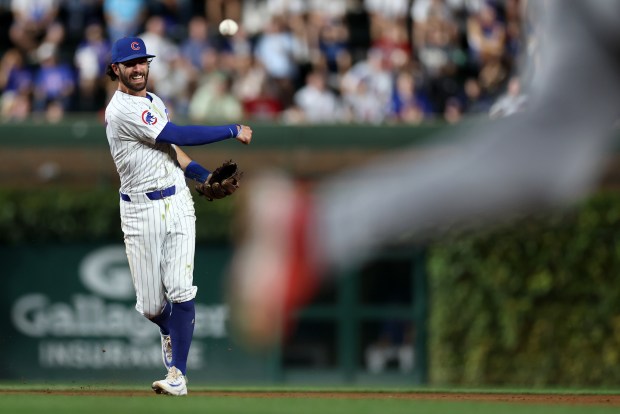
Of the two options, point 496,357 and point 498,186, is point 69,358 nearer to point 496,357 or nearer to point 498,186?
point 496,357

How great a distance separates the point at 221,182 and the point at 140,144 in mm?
507

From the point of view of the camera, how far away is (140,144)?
7832 millimetres

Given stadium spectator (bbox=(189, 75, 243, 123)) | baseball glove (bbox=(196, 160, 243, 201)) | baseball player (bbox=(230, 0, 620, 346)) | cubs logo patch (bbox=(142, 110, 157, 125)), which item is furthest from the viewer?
stadium spectator (bbox=(189, 75, 243, 123))

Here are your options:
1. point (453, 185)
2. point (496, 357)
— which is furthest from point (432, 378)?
point (453, 185)

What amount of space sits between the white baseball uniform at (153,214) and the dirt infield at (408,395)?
758 mm

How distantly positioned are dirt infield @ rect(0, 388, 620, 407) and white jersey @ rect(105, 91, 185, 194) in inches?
52.3

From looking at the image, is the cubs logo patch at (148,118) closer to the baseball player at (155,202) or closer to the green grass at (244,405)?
the baseball player at (155,202)

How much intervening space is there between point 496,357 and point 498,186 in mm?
8322

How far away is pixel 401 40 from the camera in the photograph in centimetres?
1384

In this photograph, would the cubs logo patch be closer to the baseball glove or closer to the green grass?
the baseball glove

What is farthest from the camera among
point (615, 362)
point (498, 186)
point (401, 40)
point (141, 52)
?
point (401, 40)

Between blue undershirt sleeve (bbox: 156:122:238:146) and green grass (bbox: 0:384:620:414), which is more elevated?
blue undershirt sleeve (bbox: 156:122:238:146)

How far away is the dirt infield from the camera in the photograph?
818 centimetres

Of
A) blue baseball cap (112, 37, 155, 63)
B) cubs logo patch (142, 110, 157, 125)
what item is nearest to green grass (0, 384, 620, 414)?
cubs logo patch (142, 110, 157, 125)
